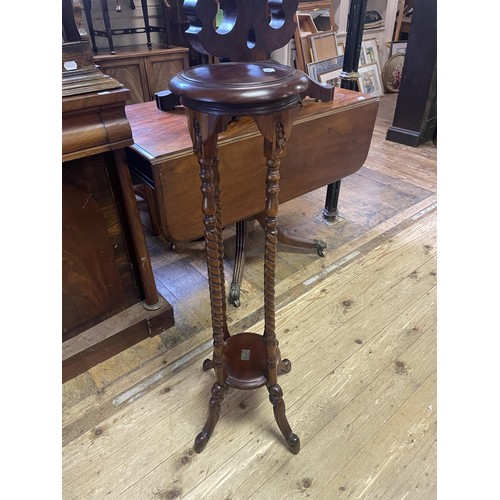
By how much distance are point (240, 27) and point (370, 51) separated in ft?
13.1

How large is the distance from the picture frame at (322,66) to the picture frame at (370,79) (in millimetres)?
440

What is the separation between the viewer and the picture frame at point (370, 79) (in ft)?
14.3

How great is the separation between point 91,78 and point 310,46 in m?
3.34

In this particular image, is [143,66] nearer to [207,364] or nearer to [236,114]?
[207,364]

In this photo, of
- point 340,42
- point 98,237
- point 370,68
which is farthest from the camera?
point 370,68

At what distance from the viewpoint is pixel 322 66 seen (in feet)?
12.7

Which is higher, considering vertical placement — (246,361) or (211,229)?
(211,229)

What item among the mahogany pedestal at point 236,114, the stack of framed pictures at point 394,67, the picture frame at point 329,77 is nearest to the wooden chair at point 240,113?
the mahogany pedestal at point 236,114

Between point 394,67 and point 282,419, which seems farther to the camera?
point 394,67

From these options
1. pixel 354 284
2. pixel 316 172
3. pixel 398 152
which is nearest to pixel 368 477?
pixel 354 284

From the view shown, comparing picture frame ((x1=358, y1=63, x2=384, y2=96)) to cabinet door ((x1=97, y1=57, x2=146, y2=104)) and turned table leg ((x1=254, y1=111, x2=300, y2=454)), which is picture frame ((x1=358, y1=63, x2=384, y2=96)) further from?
turned table leg ((x1=254, y1=111, x2=300, y2=454))

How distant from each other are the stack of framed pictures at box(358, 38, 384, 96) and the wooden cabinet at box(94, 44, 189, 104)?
228cm

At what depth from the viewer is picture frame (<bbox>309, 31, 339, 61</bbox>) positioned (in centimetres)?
384

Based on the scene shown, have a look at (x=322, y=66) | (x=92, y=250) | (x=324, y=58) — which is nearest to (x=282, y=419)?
(x=92, y=250)
